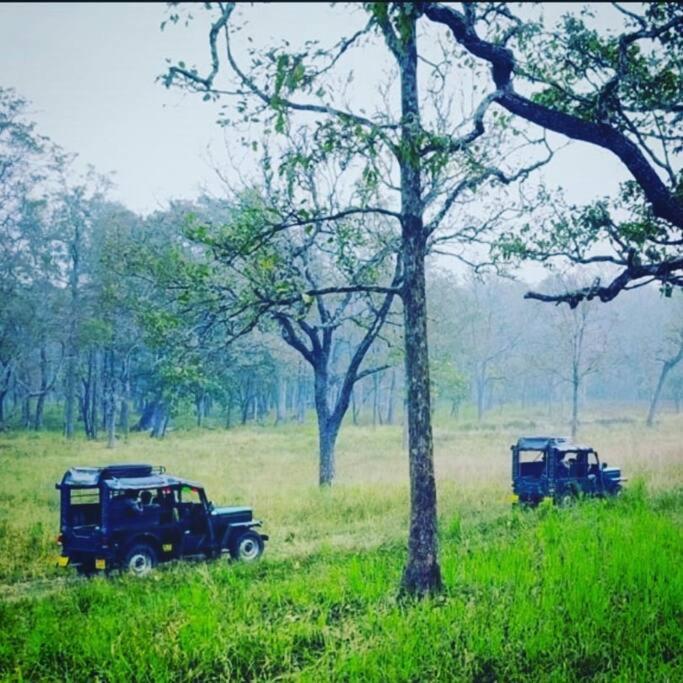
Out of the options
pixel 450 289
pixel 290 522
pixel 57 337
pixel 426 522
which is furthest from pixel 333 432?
pixel 450 289

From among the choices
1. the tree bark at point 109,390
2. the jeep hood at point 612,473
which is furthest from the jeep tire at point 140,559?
the tree bark at point 109,390

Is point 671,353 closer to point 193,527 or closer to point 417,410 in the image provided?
point 193,527

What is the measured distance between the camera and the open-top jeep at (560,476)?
56.5 ft

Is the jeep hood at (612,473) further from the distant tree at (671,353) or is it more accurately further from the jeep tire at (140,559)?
the distant tree at (671,353)

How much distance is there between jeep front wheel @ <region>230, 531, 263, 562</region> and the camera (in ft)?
43.0

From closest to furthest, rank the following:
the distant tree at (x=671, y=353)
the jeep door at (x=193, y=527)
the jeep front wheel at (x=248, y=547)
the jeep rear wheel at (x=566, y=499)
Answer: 1. the jeep door at (x=193, y=527)
2. the jeep front wheel at (x=248, y=547)
3. the jeep rear wheel at (x=566, y=499)
4. the distant tree at (x=671, y=353)

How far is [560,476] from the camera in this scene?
1780 centimetres

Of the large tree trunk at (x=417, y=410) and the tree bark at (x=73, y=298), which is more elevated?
the tree bark at (x=73, y=298)

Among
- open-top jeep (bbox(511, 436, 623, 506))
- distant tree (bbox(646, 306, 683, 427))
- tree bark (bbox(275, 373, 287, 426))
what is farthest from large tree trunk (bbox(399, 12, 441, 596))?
tree bark (bbox(275, 373, 287, 426))

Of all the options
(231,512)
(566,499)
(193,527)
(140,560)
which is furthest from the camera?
(566,499)

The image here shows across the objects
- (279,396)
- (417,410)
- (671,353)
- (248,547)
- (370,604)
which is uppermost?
(671,353)

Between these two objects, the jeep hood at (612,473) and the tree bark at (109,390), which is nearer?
the jeep hood at (612,473)

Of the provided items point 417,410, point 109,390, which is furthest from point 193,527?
point 109,390

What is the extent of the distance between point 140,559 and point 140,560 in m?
0.02
